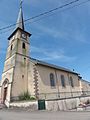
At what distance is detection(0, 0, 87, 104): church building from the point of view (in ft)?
66.9

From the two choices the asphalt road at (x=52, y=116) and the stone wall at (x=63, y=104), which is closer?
the asphalt road at (x=52, y=116)

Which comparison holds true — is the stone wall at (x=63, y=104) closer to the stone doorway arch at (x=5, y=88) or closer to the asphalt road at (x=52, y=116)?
the asphalt road at (x=52, y=116)

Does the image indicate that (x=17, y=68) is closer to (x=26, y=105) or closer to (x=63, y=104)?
(x=26, y=105)

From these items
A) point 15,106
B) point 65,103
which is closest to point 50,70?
point 65,103

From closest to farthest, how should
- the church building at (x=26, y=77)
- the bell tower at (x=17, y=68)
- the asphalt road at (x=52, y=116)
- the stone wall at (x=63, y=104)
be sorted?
the asphalt road at (x=52, y=116)
the stone wall at (x=63, y=104)
the bell tower at (x=17, y=68)
the church building at (x=26, y=77)

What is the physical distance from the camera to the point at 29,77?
2231 cm

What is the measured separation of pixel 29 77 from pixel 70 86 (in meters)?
10.4

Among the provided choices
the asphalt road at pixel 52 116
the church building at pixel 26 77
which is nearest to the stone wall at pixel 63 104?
the church building at pixel 26 77

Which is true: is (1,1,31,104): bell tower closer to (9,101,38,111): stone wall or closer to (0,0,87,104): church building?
(0,0,87,104): church building

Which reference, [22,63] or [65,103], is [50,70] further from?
[65,103]

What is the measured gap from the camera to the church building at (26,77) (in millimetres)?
20391

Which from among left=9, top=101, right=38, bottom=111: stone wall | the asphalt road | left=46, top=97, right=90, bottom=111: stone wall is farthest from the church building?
the asphalt road

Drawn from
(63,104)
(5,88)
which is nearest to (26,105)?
(63,104)

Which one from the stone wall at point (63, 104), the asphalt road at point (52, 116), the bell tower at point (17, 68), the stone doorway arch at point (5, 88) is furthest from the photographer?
the stone doorway arch at point (5, 88)
